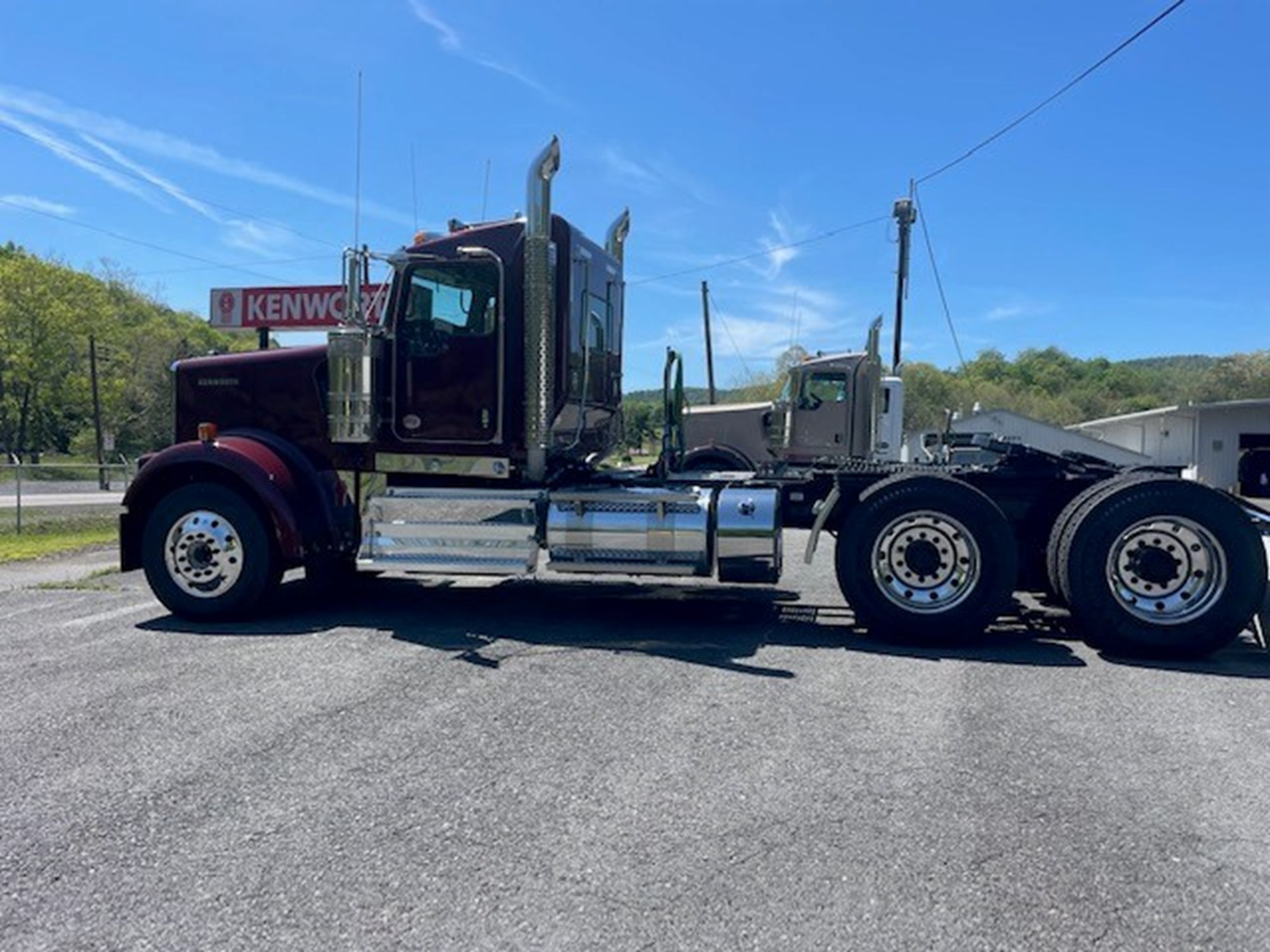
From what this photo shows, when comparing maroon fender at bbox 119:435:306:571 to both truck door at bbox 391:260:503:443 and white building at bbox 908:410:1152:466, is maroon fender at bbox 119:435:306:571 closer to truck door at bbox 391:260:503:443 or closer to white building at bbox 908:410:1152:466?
truck door at bbox 391:260:503:443

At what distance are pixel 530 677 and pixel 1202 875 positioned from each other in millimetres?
→ 3443

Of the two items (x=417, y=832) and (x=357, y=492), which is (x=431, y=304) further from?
(x=417, y=832)

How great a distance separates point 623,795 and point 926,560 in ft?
11.9

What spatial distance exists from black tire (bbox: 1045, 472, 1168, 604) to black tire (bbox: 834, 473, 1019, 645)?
329mm

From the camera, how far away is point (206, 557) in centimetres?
727

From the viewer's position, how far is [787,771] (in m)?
4.09

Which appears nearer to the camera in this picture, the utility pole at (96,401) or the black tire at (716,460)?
the black tire at (716,460)

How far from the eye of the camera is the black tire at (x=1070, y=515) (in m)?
6.46

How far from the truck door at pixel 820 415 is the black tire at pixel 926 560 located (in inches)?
370

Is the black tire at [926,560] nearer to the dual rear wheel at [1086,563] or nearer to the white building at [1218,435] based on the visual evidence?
the dual rear wheel at [1086,563]

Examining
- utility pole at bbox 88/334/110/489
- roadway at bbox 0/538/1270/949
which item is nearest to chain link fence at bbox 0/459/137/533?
utility pole at bbox 88/334/110/489

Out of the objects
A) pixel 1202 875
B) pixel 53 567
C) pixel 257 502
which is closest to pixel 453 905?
pixel 1202 875

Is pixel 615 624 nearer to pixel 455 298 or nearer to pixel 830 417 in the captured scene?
pixel 455 298

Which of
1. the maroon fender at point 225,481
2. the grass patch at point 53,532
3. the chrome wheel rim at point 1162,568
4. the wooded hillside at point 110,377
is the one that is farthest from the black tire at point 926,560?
the wooded hillside at point 110,377
